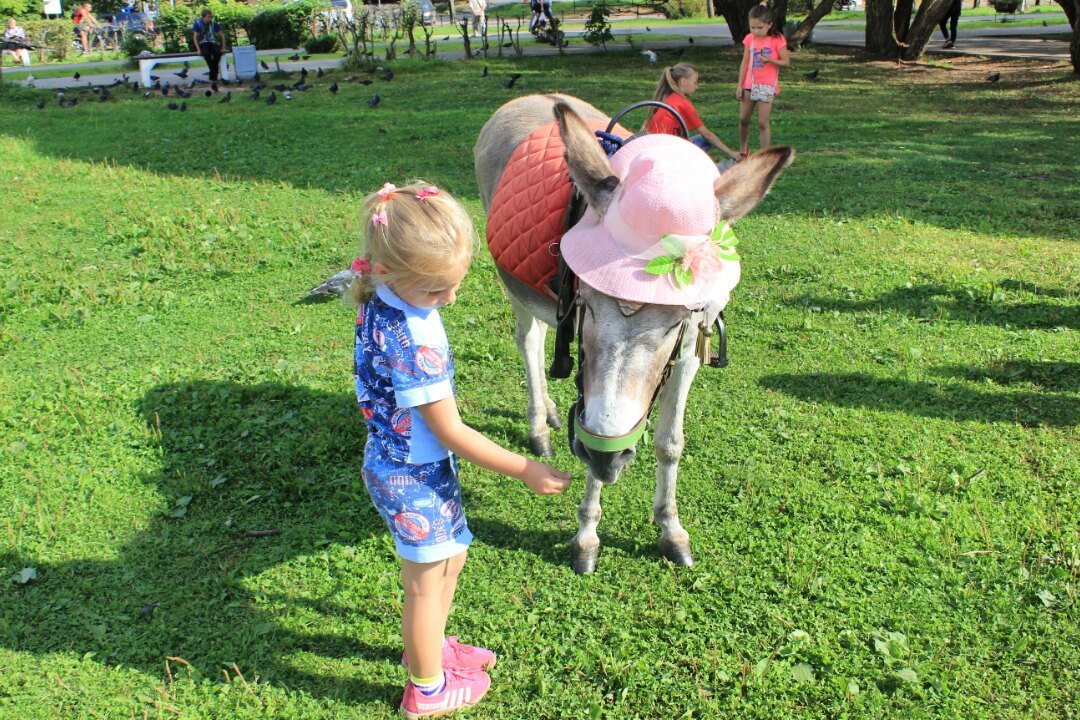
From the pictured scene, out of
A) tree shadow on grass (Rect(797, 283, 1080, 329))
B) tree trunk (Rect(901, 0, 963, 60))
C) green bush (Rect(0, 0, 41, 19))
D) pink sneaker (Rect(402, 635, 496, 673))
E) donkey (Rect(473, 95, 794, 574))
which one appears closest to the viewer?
donkey (Rect(473, 95, 794, 574))

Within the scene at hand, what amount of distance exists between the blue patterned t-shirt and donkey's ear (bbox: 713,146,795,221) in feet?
3.96

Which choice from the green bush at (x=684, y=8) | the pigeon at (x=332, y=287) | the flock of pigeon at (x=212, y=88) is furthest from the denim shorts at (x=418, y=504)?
the green bush at (x=684, y=8)

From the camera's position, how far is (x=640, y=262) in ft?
9.33

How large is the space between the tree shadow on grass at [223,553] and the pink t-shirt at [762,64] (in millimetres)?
8378

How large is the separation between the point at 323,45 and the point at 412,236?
94.3 feet

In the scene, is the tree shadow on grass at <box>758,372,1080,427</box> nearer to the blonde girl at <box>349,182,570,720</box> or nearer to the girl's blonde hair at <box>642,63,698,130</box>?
the blonde girl at <box>349,182,570,720</box>

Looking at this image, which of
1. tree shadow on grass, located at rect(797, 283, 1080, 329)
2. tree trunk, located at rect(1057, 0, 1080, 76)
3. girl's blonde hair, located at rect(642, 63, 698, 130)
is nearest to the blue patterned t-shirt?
tree shadow on grass, located at rect(797, 283, 1080, 329)

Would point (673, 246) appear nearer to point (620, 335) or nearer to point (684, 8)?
point (620, 335)

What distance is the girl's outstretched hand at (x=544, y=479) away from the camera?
111 inches

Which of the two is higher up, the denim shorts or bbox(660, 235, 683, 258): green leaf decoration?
bbox(660, 235, 683, 258): green leaf decoration

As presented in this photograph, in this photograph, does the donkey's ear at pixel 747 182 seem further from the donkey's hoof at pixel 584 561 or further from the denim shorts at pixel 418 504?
the donkey's hoof at pixel 584 561

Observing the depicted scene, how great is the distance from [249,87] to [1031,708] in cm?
2092

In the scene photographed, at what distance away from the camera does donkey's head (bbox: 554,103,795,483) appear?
2801 millimetres

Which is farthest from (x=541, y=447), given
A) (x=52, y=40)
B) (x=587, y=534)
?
(x=52, y=40)
